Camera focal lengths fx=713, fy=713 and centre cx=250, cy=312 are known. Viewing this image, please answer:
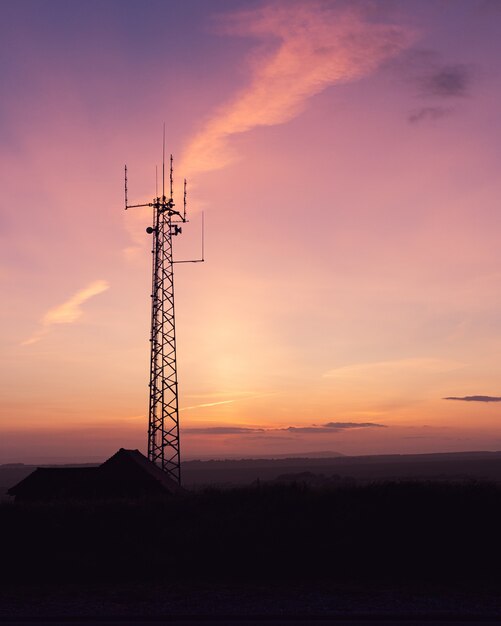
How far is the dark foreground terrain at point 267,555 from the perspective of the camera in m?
15.6

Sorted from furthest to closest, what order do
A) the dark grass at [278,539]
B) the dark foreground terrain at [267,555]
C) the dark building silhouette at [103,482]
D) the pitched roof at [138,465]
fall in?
1. the pitched roof at [138,465]
2. the dark building silhouette at [103,482]
3. the dark grass at [278,539]
4. the dark foreground terrain at [267,555]

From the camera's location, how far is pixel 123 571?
1955cm

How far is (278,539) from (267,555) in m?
0.85

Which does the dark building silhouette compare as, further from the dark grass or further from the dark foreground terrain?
the dark grass

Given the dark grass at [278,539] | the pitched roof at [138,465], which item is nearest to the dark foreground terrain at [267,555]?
the dark grass at [278,539]

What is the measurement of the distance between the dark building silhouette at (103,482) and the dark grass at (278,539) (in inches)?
408


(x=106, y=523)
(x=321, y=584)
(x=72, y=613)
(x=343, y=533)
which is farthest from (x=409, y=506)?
(x=72, y=613)

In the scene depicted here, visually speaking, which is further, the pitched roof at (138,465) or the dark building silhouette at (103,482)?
the pitched roof at (138,465)

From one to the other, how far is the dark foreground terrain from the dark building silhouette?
372 inches

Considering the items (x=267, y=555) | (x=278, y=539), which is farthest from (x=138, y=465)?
(x=267, y=555)

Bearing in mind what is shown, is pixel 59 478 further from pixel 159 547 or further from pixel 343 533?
pixel 343 533

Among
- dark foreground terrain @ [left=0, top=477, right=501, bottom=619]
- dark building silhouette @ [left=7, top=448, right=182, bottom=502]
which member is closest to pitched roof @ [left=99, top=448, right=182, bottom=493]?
dark building silhouette @ [left=7, top=448, right=182, bottom=502]

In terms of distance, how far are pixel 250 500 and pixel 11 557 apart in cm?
800

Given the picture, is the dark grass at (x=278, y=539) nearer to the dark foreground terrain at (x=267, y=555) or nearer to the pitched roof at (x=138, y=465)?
the dark foreground terrain at (x=267, y=555)
